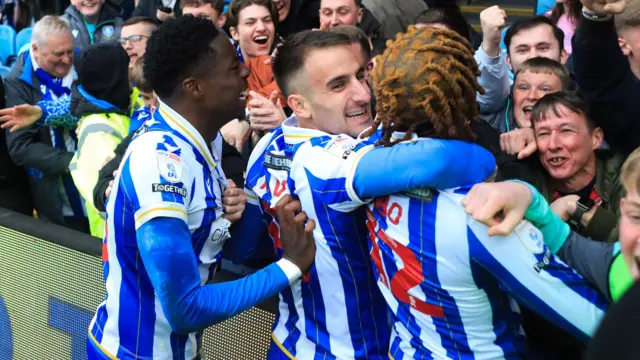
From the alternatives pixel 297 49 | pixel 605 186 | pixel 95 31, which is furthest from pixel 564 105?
pixel 95 31

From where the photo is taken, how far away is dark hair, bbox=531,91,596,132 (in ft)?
10.1

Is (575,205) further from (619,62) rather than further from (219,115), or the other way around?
(219,115)

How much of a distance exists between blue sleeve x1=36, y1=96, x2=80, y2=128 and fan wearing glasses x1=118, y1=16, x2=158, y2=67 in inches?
27.9

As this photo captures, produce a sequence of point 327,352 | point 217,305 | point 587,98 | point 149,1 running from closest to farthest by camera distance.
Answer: point 217,305 < point 327,352 < point 587,98 < point 149,1

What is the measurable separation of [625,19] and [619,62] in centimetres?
42

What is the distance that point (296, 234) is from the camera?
237 cm

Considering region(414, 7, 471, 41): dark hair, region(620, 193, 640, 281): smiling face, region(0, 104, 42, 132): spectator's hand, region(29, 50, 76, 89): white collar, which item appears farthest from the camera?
region(29, 50, 76, 89): white collar

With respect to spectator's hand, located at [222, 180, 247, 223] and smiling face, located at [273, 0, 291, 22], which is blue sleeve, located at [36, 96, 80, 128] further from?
spectator's hand, located at [222, 180, 247, 223]

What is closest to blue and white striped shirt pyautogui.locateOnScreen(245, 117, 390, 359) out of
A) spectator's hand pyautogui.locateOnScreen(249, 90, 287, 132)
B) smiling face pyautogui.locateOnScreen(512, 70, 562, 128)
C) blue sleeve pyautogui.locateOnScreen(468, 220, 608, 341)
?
blue sleeve pyautogui.locateOnScreen(468, 220, 608, 341)

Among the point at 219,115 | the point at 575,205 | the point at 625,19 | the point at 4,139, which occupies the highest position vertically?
the point at 625,19

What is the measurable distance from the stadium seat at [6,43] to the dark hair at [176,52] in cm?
584

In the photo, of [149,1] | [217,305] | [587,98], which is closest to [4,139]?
[149,1]

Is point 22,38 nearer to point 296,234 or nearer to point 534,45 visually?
point 534,45

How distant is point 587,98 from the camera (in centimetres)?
310
